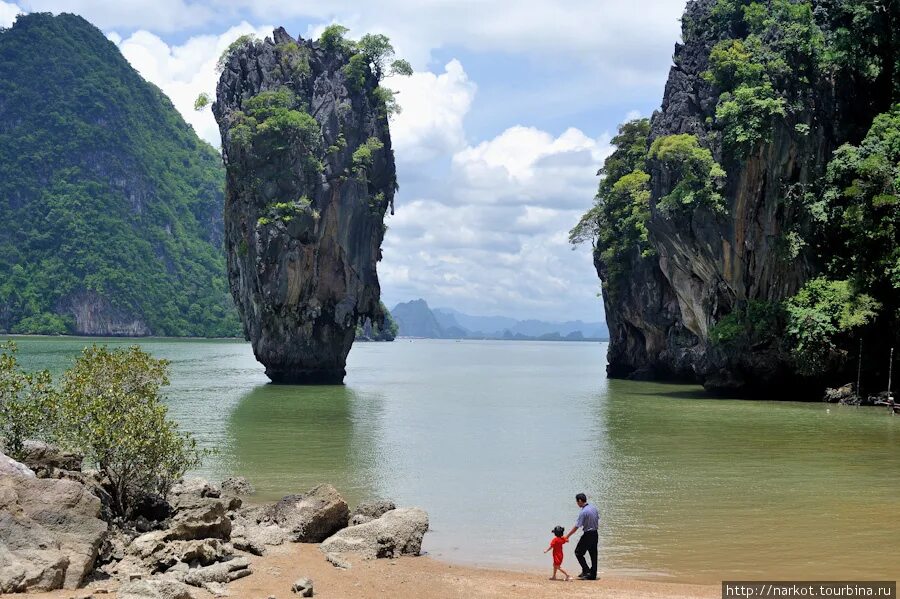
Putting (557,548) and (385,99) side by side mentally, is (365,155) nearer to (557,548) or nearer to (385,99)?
(385,99)

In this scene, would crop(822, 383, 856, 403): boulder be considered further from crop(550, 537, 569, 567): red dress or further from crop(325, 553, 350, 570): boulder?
crop(325, 553, 350, 570): boulder

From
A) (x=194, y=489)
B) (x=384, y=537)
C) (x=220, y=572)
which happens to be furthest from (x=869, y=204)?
(x=220, y=572)

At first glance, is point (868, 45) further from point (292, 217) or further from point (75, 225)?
point (75, 225)

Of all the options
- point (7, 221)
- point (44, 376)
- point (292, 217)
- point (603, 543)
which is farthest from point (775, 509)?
point (7, 221)

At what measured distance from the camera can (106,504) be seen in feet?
39.9

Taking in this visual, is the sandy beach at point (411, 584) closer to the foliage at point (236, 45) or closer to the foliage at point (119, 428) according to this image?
the foliage at point (119, 428)

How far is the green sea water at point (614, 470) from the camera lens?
12438 mm

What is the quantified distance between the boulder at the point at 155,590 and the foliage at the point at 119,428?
Result: 10.5 ft

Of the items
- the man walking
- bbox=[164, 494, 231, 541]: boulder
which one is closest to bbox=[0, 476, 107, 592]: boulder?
bbox=[164, 494, 231, 541]: boulder

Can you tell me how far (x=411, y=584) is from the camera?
1054cm

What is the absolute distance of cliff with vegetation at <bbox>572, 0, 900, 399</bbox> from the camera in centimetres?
3170

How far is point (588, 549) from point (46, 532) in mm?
6742

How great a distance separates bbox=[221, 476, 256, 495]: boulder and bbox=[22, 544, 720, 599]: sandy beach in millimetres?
4637

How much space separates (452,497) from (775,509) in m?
6.07
